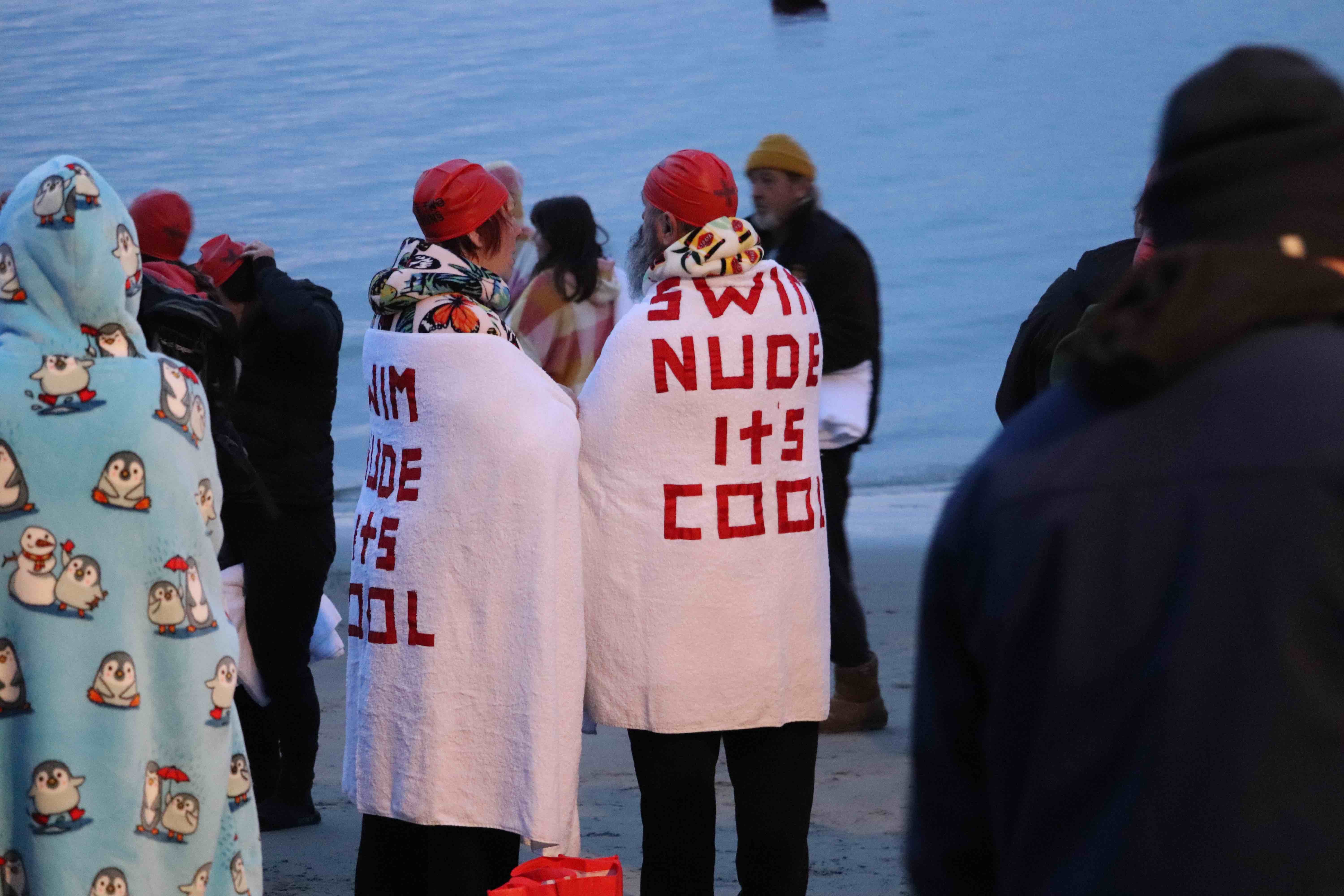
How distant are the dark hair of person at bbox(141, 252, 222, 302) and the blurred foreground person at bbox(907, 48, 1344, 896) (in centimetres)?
303

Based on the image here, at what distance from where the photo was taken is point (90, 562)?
7.82ft

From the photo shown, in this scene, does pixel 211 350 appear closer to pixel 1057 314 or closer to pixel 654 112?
pixel 1057 314

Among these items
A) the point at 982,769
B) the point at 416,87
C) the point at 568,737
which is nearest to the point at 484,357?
the point at 568,737

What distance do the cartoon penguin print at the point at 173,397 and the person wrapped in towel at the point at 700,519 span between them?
0.93 meters

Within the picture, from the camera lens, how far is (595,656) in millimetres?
3271

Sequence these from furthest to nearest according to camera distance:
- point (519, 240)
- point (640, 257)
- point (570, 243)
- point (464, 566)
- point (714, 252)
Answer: point (519, 240) < point (570, 243) < point (640, 257) < point (714, 252) < point (464, 566)

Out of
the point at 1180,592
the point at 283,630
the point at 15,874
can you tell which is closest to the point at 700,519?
the point at 15,874

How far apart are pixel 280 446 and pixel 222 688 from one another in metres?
1.73

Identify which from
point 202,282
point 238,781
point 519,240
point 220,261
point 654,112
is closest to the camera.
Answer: point 238,781

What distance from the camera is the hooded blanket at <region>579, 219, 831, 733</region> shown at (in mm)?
3160

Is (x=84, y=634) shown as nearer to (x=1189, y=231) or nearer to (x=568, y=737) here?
(x=568, y=737)

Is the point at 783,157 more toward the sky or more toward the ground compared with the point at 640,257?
more toward the sky

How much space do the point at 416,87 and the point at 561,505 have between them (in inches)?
1081

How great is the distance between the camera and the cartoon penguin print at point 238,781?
261cm
